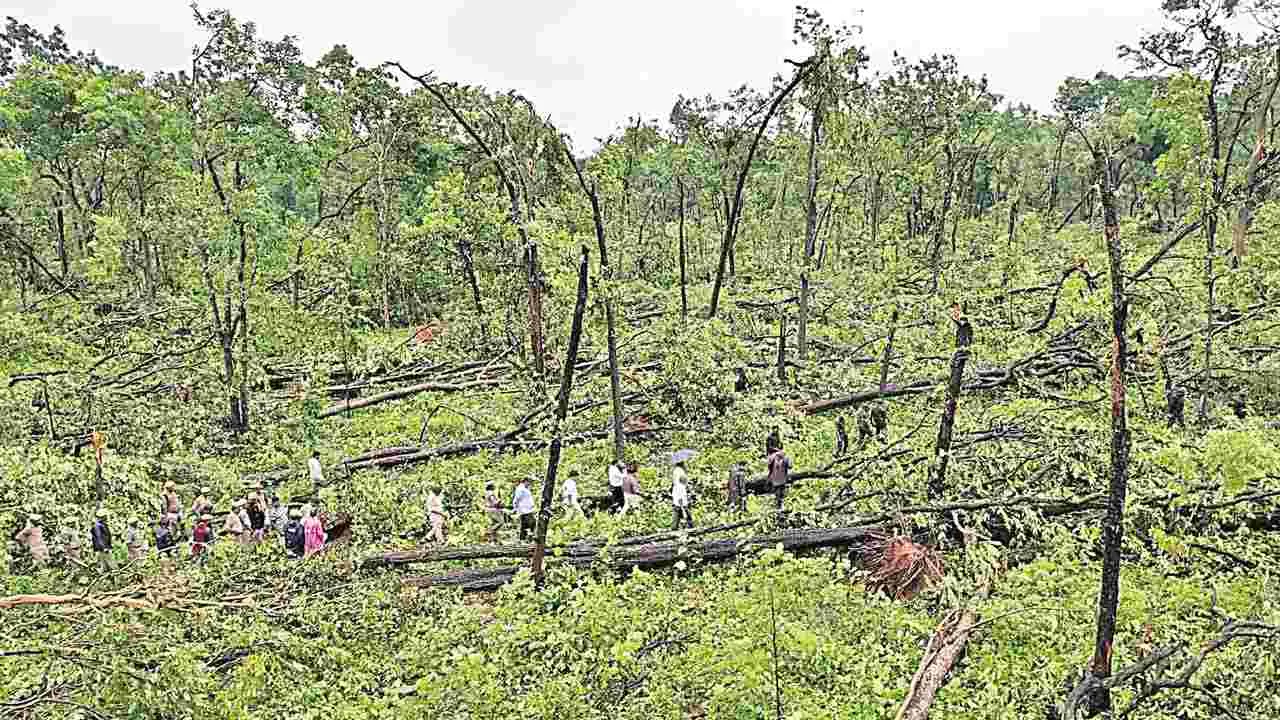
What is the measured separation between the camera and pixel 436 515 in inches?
452

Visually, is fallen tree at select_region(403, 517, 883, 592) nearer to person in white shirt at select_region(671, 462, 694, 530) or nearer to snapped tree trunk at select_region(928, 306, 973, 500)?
snapped tree trunk at select_region(928, 306, 973, 500)

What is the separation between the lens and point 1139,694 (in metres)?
5.19

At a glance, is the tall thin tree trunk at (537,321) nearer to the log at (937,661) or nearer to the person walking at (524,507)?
the person walking at (524,507)

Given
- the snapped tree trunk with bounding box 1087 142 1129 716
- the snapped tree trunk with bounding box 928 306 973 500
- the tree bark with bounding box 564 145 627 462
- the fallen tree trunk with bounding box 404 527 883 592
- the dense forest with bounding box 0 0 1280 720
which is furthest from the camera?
the tree bark with bounding box 564 145 627 462

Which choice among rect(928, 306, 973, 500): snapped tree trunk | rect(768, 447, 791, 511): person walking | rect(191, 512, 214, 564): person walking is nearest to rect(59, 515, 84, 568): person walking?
rect(191, 512, 214, 564): person walking

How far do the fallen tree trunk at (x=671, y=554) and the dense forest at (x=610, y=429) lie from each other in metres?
0.04

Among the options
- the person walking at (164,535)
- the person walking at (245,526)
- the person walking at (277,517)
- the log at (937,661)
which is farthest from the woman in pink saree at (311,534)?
the log at (937,661)

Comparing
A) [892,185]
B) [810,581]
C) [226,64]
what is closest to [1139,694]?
[810,581]

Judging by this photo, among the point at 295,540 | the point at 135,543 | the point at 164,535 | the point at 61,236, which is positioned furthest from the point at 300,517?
the point at 61,236

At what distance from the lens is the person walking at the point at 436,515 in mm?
11414

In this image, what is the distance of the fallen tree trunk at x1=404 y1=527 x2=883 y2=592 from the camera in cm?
940

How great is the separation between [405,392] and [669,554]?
33.5 ft

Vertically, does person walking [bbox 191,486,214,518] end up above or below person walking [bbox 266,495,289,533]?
above

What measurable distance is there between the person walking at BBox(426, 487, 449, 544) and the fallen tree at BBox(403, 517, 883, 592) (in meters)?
1.38
